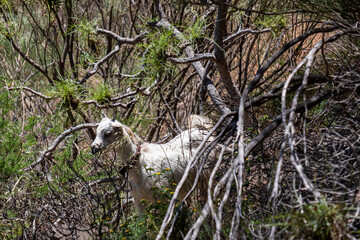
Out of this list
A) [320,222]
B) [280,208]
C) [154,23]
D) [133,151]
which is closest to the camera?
[320,222]

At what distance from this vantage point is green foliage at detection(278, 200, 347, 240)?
1707 mm

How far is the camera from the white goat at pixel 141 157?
4086 millimetres

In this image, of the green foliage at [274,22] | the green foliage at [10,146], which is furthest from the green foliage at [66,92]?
the green foliage at [274,22]

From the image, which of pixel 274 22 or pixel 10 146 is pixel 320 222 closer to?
pixel 274 22

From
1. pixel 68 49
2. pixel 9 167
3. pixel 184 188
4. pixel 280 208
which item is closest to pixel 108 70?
pixel 68 49

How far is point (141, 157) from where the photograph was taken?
13.8 feet

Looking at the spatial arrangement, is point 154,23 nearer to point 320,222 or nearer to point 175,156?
point 175,156

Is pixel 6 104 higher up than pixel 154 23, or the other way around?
pixel 154 23

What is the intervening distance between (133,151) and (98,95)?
0.72m

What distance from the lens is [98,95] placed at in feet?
14.5

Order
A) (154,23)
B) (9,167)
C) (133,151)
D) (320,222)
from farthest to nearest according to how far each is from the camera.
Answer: (154,23)
(9,167)
(133,151)
(320,222)

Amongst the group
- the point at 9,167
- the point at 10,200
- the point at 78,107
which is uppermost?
the point at 78,107

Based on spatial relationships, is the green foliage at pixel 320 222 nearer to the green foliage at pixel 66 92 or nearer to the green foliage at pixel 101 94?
the green foliage at pixel 101 94

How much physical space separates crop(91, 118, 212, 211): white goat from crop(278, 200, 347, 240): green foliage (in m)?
2.25
